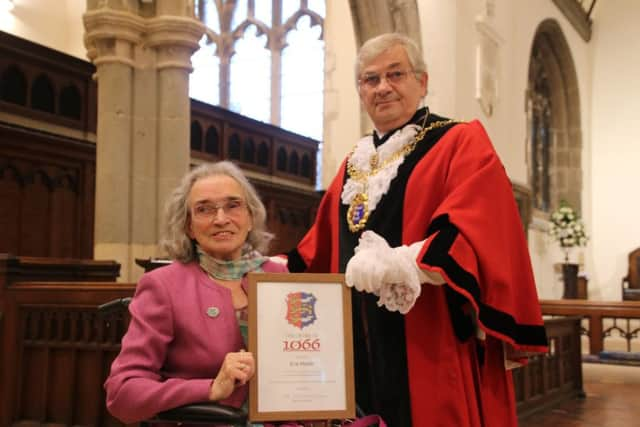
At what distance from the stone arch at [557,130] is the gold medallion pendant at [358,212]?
10.8 meters

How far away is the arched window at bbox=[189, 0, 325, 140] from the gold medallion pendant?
9420mm

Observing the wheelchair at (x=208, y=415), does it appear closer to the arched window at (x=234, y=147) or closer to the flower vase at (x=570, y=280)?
the arched window at (x=234, y=147)

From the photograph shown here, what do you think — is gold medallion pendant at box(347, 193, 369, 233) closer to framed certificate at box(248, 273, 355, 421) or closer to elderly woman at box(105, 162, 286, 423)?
elderly woman at box(105, 162, 286, 423)

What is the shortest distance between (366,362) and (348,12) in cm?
685

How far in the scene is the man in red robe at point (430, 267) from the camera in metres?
1.74

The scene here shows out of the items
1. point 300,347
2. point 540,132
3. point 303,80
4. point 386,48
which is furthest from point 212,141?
point 540,132

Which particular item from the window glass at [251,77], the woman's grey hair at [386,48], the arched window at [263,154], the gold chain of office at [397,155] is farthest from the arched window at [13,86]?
the window glass at [251,77]

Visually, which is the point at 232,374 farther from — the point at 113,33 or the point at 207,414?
the point at 113,33

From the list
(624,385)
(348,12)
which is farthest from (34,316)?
(348,12)

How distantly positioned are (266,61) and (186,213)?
10424mm

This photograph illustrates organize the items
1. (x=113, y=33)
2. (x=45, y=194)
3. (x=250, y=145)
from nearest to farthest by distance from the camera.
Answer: (x=113, y=33) → (x=45, y=194) → (x=250, y=145)

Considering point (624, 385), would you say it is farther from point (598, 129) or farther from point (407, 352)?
point (598, 129)

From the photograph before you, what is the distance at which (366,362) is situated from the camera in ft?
6.55

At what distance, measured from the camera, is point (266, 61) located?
1193 cm
